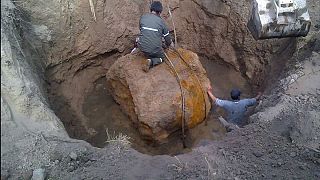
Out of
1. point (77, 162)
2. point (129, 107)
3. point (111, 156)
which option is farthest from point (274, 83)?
point (77, 162)

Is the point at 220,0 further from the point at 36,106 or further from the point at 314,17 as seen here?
the point at 36,106

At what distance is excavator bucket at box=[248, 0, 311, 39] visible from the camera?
6098 millimetres

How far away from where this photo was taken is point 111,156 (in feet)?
17.5

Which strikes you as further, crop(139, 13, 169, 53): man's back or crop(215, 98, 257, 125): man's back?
crop(139, 13, 169, 53): man's back

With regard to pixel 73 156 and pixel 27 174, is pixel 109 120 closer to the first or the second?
pixel 73 156

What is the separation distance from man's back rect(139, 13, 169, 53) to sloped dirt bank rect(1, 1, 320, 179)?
6.64ft

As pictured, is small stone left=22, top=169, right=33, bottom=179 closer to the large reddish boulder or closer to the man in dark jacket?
the large reddish boulder

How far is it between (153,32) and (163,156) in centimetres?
230

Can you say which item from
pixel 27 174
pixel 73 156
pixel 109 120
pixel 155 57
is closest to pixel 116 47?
pixel 155 57

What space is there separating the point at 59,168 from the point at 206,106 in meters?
3.28

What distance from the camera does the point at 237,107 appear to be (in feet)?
21.5

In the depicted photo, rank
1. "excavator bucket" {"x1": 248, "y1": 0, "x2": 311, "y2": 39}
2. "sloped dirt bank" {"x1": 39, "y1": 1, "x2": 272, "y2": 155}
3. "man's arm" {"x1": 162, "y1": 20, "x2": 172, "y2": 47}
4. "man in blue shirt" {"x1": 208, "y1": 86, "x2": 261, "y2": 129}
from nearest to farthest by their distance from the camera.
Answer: "excavator bucket" {"x1": 248, "y1": 0, "x2": 311, "y2": 39}, "man in blue shirt" {"x1": 208, "y1": 86, "x2": 261, "y2": 129}, "man's arm" {"x1": 162, "y1": 20, "x2": 172, "y2": 47}, "sloped dirt bank" {"x1": 39, "y1": 1, "x2": 272, "y2": 155}

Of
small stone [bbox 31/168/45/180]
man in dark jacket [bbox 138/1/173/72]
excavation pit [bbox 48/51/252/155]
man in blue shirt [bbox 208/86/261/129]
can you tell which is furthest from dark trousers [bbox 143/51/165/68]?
small stone [bbox 31/168/45/180]

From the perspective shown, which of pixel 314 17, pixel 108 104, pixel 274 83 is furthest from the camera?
pixel 108 104
